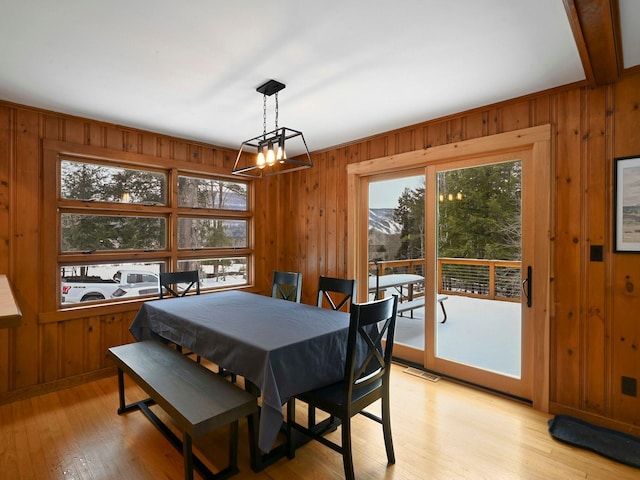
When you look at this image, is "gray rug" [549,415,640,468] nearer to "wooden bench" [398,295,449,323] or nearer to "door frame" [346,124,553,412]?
"door frame" [346,124,553,412]

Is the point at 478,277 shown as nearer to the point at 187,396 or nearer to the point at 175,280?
the point at 187,396

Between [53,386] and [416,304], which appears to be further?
[416,304]

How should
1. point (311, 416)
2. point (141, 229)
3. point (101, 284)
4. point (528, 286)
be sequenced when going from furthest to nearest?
point (141, 229), point (101, 284), point (528, 286), point (311, 416)

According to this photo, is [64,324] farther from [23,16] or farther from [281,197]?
[281,197]

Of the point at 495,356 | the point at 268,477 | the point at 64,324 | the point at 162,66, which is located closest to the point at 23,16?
the point at 162,66

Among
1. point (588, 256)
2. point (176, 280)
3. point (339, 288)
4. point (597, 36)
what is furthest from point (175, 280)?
point (597, 36)

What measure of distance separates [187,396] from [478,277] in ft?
8.51

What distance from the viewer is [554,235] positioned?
8.69 ft

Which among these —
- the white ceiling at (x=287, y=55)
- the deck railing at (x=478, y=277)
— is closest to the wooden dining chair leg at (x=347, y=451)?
the deck railing at (x=478, y=277)

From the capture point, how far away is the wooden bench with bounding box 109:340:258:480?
5.78 feet

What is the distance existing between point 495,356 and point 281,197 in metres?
3.28

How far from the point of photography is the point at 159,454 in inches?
86.0

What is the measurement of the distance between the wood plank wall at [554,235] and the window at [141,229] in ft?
0.79

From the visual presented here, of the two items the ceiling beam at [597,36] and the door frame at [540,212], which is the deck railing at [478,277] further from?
the ceiling beam at [597,36]
